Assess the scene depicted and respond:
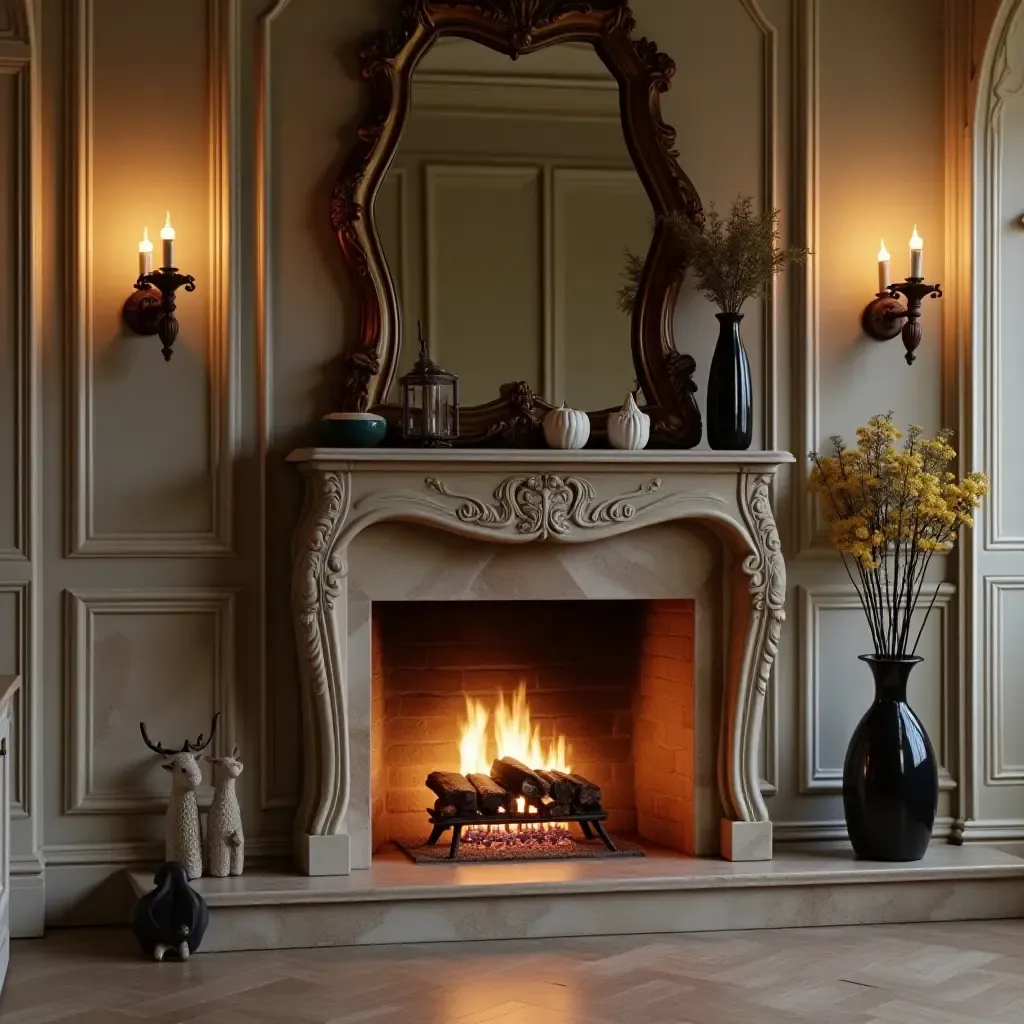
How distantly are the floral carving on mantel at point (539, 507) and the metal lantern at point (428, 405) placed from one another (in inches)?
6.6

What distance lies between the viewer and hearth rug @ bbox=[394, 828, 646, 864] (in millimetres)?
4922

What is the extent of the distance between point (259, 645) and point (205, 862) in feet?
2.21

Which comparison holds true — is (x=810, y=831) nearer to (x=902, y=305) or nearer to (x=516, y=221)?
(x=902, y=305)

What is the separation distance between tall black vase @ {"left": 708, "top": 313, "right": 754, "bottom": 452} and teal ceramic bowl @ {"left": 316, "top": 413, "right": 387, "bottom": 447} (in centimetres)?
107

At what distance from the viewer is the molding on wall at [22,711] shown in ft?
15.3

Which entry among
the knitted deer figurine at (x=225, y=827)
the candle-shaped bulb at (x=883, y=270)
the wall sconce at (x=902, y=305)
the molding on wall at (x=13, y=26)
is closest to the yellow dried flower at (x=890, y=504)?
the wall sconce at (x=902, y=305)

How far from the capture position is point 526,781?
5.04m

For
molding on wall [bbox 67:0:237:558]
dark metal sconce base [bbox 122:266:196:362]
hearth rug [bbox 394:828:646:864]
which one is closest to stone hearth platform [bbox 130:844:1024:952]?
hearth rug [bbox 394:828:646:864]

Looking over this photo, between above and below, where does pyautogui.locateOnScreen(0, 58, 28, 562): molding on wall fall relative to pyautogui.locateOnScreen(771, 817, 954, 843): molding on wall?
above

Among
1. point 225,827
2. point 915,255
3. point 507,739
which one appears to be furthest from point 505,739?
point 915,255

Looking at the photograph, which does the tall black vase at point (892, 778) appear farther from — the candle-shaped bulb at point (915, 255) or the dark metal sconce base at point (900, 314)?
the candle-shaped bulb at point (915, 255)

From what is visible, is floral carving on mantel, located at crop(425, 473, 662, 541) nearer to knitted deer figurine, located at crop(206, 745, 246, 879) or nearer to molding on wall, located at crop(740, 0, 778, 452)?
molding on wall, located at crop(740, 0, 778, 452)

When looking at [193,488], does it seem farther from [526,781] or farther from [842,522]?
[842,522]

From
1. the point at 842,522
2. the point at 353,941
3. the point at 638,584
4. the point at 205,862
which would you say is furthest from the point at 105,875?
the point at 842,522
